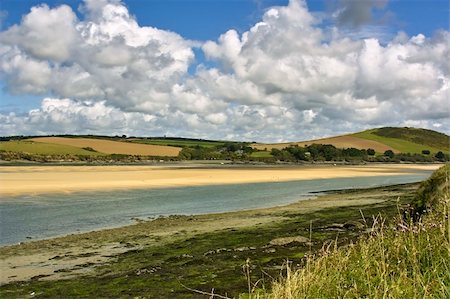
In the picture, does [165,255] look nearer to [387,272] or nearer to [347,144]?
[387,272]

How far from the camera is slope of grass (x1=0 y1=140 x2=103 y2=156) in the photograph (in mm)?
117375

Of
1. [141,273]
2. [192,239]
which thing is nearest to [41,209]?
[192,239]

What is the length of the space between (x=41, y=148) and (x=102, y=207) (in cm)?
9799

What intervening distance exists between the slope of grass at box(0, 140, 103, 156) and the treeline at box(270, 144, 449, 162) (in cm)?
6257

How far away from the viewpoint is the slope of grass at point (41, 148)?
11738cm

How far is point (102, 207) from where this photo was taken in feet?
114

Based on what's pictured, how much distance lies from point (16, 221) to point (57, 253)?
34.0 feet

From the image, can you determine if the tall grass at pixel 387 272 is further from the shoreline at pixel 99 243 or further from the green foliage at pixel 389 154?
the green foliage at pixel 389 154

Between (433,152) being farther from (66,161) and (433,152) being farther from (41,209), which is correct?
(41,209)

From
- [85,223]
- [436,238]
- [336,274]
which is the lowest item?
[85,223]

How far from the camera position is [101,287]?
12.5 meters

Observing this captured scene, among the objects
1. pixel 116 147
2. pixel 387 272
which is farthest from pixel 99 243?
pixel 116 147

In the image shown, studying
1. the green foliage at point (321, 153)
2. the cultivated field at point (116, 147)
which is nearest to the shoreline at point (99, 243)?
the cultivated field at point (116, 147)

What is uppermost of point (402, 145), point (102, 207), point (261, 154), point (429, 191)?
point (402, 145)
